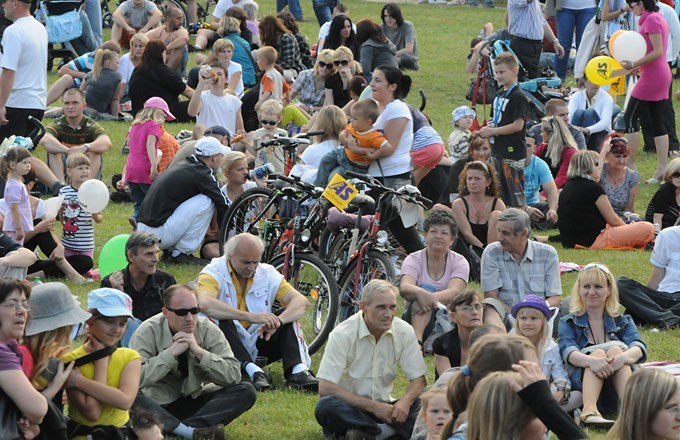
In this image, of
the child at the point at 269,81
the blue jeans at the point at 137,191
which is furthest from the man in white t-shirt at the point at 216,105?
the blue jeans at the point at 137,191

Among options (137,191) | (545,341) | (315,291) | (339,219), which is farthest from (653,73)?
(545,341)

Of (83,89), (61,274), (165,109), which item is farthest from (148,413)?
(83,89)

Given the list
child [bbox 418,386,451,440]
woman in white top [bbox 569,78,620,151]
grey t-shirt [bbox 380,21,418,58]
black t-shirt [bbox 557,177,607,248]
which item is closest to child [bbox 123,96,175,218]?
black t-shirt [bbox 557,177,607,248]

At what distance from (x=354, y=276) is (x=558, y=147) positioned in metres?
5.20

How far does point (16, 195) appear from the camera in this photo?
1073 cm

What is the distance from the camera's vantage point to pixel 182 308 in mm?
7578

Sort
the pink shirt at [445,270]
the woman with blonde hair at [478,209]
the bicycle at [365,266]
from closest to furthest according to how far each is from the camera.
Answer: the pink shirt at [445,270], the bicycle at [365,266], the woman with blonde hair at [478,209]

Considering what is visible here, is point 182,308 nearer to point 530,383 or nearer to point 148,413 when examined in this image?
point 148,413

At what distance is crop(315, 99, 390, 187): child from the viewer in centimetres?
1111

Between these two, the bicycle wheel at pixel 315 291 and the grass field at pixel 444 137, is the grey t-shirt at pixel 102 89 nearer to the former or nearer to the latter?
the grass field at pixel 444 137

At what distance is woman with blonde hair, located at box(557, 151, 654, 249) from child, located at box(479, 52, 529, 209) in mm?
484

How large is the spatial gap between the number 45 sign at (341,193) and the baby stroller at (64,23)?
10.5 meters

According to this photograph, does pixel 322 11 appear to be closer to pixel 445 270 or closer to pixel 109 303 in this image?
pixel 445 270

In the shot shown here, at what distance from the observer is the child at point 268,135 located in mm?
13211
